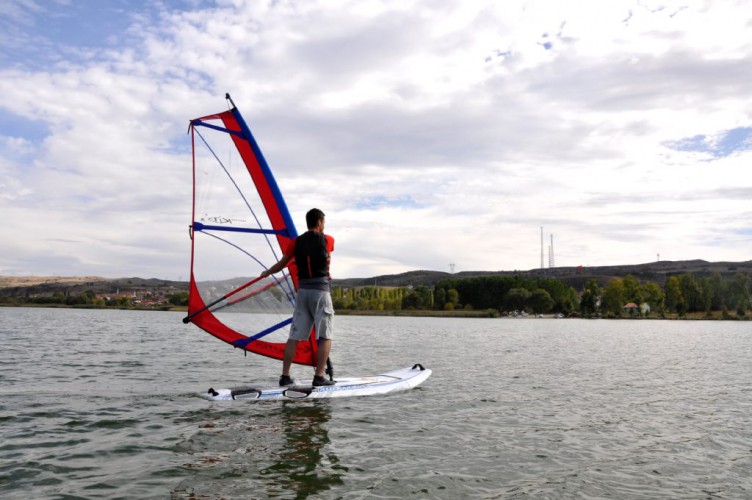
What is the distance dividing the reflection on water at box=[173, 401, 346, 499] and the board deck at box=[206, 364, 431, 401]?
478mm

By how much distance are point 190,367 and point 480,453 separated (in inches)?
423

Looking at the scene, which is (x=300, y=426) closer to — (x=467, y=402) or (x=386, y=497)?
(x=386, y=497)

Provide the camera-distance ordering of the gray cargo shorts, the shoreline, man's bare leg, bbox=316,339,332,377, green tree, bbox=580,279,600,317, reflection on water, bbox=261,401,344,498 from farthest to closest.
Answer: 1. green tree, bbox=580,279,600,317
2. the shoreline
3. man's bare leg, bbox=316,339,332,377
4. the gray cargo shorts
5. reflection on water, bbox=261,401,344,498

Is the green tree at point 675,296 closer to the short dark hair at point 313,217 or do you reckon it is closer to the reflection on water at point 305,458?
the short dark hair at point 313,217

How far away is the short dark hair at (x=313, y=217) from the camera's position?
8680mm

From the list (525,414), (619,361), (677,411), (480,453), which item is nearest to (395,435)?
(480,453)

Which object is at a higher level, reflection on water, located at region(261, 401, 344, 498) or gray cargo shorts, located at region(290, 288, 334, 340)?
gray cargo shorts, located at region(290, 288, 334, 340)

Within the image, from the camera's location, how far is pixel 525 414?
9.04 m

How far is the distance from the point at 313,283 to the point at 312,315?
518 millimetres

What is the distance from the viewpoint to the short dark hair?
28.5 feet

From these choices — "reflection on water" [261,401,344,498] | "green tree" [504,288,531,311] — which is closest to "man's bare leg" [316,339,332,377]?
"reflection on water" [261,401,344,498]

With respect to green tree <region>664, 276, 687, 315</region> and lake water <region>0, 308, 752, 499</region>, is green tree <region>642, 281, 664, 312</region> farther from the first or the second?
lake water <region>0, 308, 752, 499</region>

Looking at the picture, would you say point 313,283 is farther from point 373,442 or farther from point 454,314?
point 454,314

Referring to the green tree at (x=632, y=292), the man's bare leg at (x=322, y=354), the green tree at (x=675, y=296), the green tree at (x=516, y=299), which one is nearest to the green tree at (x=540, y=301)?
the green tree at (x=516, y=299)
